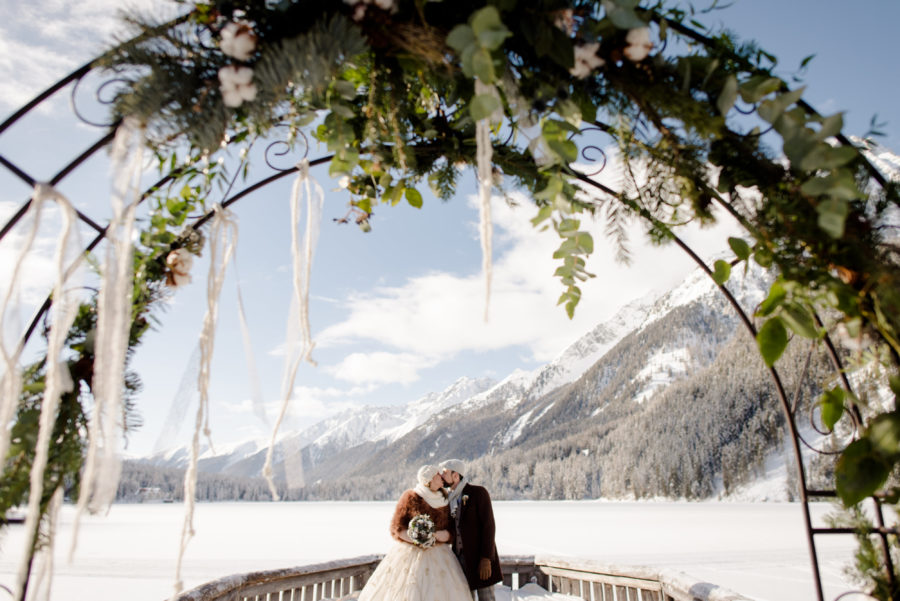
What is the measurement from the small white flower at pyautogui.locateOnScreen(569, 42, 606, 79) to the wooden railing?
224 cm

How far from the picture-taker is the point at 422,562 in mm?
3039

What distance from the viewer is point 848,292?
812 millimetres

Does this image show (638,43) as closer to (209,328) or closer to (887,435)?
(887,435)

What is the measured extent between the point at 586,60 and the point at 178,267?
966 mm

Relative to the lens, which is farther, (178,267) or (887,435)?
(178,267)

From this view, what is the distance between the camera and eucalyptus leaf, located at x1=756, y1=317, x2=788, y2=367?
0.90 m

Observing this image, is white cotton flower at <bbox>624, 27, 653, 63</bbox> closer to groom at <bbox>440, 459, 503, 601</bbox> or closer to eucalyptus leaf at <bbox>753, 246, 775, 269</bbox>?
eucalyptus leaf at <bbox>753, 246, 775, 269</bbox>

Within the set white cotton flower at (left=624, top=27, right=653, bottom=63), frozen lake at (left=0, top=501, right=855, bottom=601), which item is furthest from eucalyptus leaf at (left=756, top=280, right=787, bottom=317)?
frozen lake at (left=0, top=501, right=855, bottom=601)

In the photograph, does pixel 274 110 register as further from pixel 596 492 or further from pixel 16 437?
pixel 596 492

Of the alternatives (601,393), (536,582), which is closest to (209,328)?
(536,582)

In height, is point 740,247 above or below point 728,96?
below

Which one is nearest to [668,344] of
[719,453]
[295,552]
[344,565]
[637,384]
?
[637,384]

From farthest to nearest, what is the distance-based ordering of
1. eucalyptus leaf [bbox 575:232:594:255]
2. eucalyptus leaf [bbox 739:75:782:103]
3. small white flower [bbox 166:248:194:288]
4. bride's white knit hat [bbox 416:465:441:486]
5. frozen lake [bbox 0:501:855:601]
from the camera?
frozen lake [bbox 0:501:855:601], bride's white knit hat [bbox 416:465:441:486], small white flower [bbox 166:248:194:288], eucalyptus leaf [bbox 575:232:594:255], eucalyptus leaf [bbox 739:75:782:103]

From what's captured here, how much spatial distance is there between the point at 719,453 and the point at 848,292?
71.0 m
